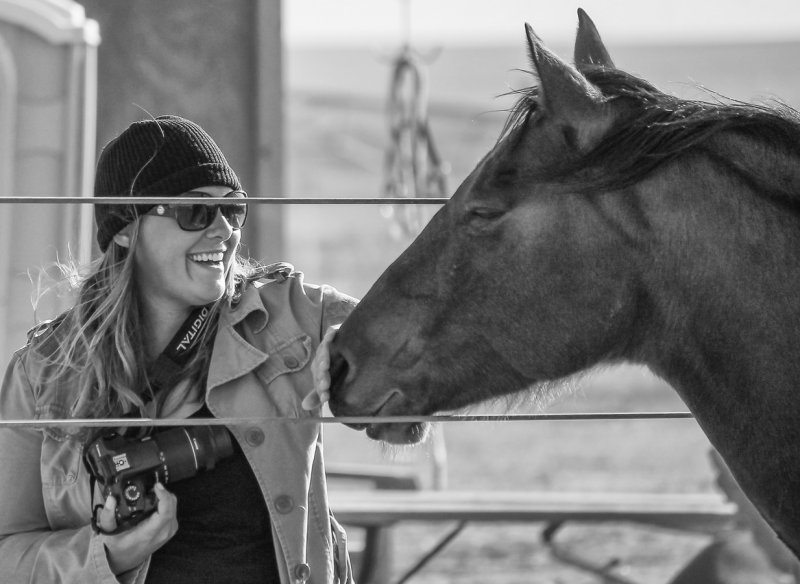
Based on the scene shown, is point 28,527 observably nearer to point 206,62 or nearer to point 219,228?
point 219,228

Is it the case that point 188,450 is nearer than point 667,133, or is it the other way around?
point 667,133

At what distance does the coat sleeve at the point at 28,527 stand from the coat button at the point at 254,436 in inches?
12.6

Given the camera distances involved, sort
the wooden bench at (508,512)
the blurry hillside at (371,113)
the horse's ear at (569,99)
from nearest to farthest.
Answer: the horse's ear at (569,99) < the wooden bench at (508,512) < the blurry hillside at (371,113)

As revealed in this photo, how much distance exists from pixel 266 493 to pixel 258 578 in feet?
0.53

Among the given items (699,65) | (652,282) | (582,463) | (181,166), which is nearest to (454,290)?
(652,282)

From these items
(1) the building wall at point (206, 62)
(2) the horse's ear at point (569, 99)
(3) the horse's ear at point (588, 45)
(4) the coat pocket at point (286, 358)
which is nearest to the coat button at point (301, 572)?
(4) the coat pocket at point (286, 358)

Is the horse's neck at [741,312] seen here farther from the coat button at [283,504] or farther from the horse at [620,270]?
the coat button at [283,504]

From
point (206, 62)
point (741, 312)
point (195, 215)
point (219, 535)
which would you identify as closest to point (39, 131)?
point (206, 62)

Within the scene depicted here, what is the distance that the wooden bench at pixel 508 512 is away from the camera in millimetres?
4613

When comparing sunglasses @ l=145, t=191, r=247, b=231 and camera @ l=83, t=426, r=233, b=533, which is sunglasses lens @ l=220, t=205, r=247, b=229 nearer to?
sunglasses @ l=145, t=191, r=247, b=231

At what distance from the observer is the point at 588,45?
2.14 m

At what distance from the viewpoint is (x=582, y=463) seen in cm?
934

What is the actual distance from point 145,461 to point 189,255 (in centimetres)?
43

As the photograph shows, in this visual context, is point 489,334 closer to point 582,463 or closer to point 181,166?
point 181,166
